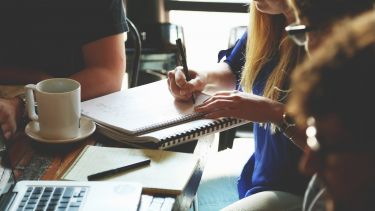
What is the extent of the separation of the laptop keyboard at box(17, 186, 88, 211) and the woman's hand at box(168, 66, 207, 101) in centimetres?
48

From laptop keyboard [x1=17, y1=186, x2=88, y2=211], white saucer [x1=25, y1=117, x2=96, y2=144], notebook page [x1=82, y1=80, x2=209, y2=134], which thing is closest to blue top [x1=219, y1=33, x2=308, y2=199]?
notebook page [x1=82, y1=80, x2=209, y2=134]

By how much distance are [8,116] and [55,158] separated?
0.20 meters

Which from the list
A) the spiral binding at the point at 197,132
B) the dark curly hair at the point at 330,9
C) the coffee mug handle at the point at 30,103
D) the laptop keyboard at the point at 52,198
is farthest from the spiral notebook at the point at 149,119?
the dark curly hair at the point at 330,9

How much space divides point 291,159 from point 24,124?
697 mm

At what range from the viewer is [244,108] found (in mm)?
1240

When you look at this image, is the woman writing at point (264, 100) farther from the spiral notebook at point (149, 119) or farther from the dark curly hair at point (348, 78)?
the dark curly hair at point (348, 78)

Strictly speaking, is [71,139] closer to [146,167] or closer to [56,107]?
[56,107]

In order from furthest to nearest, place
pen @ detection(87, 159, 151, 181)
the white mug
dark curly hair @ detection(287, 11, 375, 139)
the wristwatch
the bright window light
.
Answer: the bright window light
the wristwatch
the white mug
pen @ detection(87, 159, 151, 181)
dark curly hair @ detection(287, 11, 375, 139)

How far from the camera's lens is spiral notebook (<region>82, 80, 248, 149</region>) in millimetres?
1133

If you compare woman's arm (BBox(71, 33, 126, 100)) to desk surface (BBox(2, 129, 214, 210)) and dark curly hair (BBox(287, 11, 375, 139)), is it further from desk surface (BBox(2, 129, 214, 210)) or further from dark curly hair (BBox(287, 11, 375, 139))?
dark curly hair (BBox(287, 11, 375, 139))

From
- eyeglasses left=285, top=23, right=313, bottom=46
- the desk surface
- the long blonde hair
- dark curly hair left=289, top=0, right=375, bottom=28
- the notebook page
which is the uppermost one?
dark curly hair left=289, top=0, right=375, bottom=28

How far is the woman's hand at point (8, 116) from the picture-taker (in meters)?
1.18

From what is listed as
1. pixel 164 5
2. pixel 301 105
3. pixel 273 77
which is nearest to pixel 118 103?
pixel 273 77

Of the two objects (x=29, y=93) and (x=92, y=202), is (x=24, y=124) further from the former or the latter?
(x=92, y=202)
